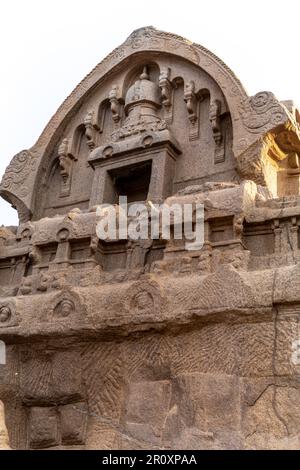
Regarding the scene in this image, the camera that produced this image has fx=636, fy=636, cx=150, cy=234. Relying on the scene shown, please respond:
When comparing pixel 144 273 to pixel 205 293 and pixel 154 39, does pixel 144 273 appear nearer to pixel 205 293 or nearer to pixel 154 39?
pixel 205 293

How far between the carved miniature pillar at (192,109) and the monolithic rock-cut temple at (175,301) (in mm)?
23

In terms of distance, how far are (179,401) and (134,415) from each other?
1.79ft

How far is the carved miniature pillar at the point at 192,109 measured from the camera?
10664 mm

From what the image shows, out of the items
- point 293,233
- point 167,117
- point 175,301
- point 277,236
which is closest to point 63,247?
point 175,301

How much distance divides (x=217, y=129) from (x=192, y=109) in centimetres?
73

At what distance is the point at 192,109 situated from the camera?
1071 cm

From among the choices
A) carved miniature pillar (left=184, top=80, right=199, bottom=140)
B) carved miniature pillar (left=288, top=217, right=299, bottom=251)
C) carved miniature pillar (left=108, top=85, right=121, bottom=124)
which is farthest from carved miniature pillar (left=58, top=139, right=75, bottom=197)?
carved miniature pillar (left=288, top=217, right=299, bottom=251)

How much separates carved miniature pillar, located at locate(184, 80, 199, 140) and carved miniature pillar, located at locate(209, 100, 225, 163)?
43cm

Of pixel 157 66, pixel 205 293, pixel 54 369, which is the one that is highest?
pixel 157 66

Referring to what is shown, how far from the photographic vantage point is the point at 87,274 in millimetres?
8242

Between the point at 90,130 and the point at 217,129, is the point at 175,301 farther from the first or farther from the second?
the point at 90,130

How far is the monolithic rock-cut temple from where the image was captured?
6570 millimetres

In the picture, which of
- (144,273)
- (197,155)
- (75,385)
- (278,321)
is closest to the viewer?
(278,321)

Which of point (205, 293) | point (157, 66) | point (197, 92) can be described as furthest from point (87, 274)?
point (157, 66)
